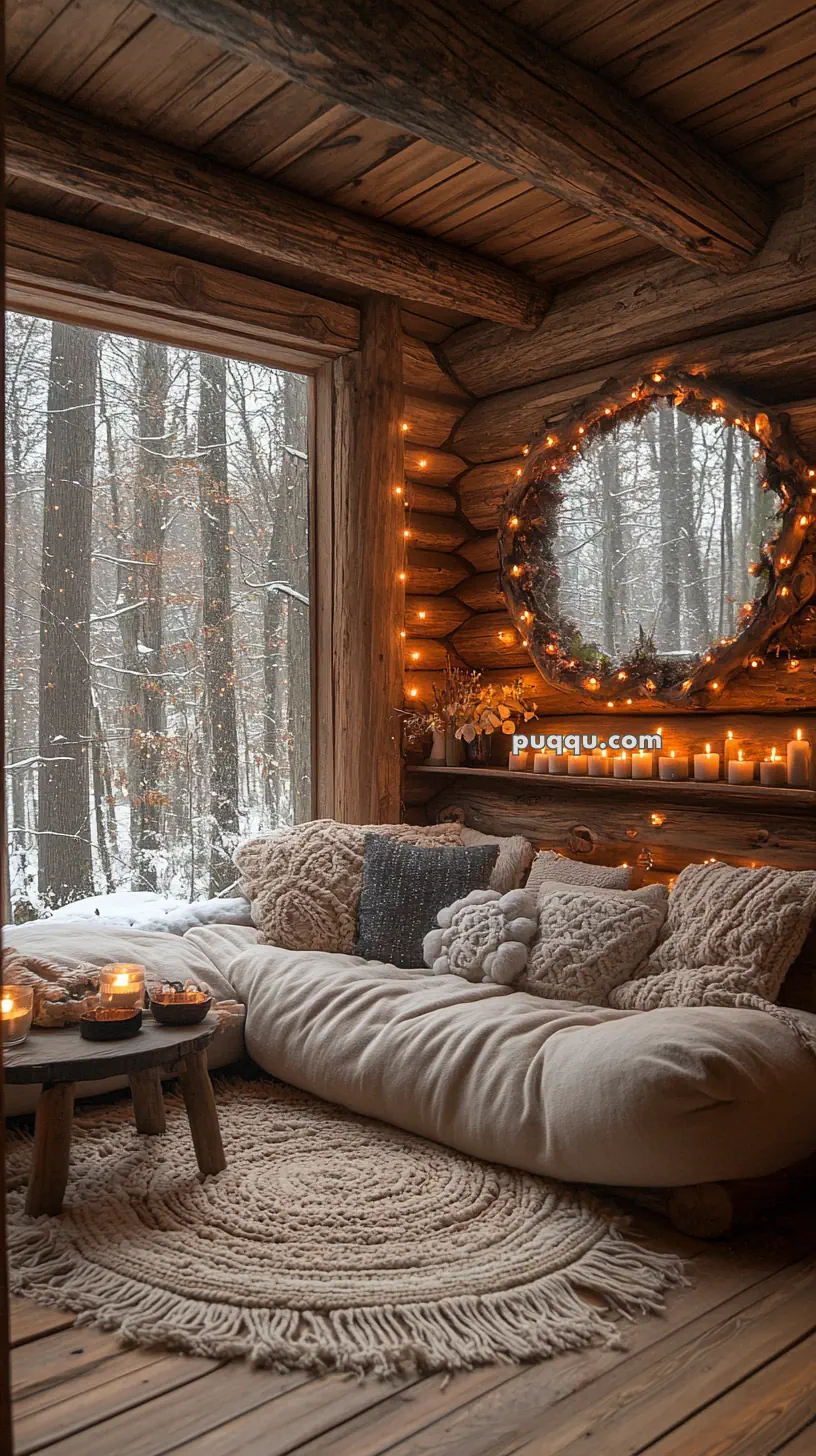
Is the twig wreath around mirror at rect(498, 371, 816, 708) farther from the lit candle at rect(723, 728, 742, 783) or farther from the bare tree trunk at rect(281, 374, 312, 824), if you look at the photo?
the bare tree trunk at rect(281, 374, 312, 824)

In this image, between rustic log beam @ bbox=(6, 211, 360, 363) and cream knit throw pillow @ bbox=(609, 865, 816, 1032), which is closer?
cream knit throw pillow @ bbox=(609, 865, 816, 1032)

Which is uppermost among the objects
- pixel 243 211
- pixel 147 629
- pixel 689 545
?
pixel 243 211

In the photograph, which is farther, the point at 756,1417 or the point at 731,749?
the point at 731,749

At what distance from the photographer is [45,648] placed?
3.69m

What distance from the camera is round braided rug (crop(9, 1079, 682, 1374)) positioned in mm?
2037

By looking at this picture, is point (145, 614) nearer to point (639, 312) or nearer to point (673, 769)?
point (673, 769)

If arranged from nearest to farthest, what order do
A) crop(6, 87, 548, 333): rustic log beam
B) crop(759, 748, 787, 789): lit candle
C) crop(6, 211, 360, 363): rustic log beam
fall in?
crop(6, 87, 548, 333): rustic log beam < crop(759, 748, 787, 789): lit candle < crop(6, 211, 360, 363): rustic log beam

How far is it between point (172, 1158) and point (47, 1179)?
1.25ft

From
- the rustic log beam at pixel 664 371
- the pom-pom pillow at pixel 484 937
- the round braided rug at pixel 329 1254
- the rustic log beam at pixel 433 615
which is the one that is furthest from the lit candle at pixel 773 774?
the rustic log beam at pixel 433 615

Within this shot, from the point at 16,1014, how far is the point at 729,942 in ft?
5.95

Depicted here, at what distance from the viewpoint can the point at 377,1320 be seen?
81.8 inches

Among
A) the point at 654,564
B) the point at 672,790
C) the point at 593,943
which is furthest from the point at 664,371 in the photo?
the point at 593,943

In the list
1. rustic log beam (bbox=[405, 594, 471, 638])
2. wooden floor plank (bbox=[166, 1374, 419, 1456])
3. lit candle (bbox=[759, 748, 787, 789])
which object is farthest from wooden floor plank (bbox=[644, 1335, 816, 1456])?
rustic log beam (bbox=[405, 594, 471, 638])

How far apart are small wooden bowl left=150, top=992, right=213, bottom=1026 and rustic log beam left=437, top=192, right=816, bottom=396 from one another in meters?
2.72
